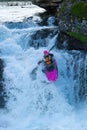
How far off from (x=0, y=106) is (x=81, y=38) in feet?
15.2

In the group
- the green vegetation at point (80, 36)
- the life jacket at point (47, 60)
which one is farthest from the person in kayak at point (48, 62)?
the green vegetation at point (80, 36)

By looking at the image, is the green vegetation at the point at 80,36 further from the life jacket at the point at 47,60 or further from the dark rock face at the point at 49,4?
the dark rock face at the point at 49,4

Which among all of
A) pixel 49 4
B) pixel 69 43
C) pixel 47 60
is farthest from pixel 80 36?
pixel 49 4

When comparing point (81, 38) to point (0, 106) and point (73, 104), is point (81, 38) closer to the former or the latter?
point (73, 104)

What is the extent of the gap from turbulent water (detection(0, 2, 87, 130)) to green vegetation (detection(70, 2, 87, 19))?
1.89m

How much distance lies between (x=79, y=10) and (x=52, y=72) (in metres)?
3.69

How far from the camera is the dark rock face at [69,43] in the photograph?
16969 millimetres

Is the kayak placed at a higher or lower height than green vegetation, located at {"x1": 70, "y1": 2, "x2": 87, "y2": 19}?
lower

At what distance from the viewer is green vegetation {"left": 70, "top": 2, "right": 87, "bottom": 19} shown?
57.2ft

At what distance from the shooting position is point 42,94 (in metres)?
15.6

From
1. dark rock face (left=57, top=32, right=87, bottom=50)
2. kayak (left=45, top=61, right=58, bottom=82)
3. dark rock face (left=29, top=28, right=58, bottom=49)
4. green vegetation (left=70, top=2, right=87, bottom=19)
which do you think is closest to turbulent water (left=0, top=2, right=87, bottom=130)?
kayak (left=45, top=61, right=58, bottom=82)

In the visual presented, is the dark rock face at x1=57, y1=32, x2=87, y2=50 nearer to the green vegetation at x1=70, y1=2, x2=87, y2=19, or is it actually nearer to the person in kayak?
the green vegetation at x1=70, y1=2, x2=87, y2=19

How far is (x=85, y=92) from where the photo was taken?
15.9 meters

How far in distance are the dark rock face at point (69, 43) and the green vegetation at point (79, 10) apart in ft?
3.45
